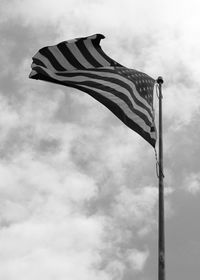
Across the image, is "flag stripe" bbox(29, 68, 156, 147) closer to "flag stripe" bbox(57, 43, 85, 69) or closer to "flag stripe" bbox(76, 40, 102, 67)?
"flag stripe" bbox(57, 43, 85, 69)

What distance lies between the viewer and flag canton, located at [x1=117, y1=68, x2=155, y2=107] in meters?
22.6

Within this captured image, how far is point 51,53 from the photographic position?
2361 centimetres

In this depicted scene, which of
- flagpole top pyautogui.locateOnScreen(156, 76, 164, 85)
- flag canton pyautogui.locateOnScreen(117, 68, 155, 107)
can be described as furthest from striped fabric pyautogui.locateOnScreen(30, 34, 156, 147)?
flagpole top pyautogui.locateOnScreen(156, 76, 164, 85)

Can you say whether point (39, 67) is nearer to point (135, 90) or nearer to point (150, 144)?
point (135, 90)

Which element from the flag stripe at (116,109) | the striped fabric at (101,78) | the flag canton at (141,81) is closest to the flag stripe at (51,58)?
the striped fabric at (101,78)

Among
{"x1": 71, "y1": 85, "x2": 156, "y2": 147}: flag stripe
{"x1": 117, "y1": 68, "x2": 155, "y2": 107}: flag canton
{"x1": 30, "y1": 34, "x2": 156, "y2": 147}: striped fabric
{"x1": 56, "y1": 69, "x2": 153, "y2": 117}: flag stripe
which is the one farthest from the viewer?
{"x1": 117, "y1": 68, "x2": 155, "y2": 107}: flag canton

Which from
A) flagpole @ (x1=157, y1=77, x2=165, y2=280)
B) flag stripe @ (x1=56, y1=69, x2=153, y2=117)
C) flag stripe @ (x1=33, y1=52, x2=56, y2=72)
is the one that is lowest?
flagpole @ (x1=157, y1=77, x2=165, y2=280)

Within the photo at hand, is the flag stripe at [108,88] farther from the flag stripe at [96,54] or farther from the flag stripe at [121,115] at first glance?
the flag stripe at [96,54]

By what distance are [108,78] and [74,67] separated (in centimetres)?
152

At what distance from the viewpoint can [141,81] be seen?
22.8 metres

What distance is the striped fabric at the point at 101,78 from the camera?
21.4 m

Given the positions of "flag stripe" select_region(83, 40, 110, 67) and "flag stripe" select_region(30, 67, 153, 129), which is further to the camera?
"flag stripe" select_region(83, 40, 110, 67)

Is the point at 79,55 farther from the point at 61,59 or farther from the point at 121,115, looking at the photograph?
the point at 121,115

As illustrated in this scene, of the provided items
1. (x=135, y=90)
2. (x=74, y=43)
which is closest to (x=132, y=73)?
(x=135, y=90)
